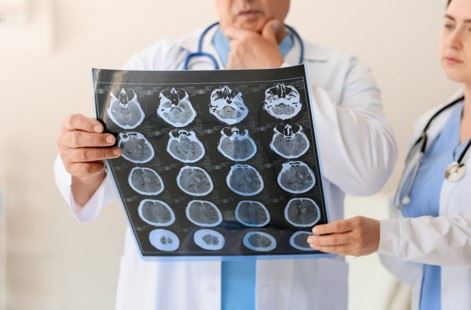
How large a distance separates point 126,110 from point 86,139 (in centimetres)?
7

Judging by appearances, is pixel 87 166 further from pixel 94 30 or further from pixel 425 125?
pixel 94 30

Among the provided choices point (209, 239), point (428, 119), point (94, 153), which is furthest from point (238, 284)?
point (428, 119)

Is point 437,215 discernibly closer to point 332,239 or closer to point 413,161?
point 413,161

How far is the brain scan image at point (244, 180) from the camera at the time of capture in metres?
0.89

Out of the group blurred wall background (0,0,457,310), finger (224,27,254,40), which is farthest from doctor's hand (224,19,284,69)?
blurred wall background (0,0,457,310)

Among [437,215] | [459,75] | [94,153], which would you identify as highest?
[459,75]

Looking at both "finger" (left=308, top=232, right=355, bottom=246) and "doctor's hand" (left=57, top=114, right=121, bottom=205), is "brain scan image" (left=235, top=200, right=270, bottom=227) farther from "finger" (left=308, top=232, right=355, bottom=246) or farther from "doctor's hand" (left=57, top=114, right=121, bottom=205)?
"doctor's hand" (left=57, top=114, right=121, bottom=205)

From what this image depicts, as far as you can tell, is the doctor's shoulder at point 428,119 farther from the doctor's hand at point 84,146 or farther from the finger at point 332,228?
the doctor's hand at point 84,146

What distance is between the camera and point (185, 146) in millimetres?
881

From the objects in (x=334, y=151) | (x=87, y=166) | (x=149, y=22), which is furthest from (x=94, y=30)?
(x=334, y=151)

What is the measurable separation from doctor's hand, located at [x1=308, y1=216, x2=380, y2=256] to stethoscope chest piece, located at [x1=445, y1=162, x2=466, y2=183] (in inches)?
8.2

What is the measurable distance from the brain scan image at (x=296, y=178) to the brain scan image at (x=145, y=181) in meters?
0.17

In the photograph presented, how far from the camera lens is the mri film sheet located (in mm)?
824

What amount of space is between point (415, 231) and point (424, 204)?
143mm
